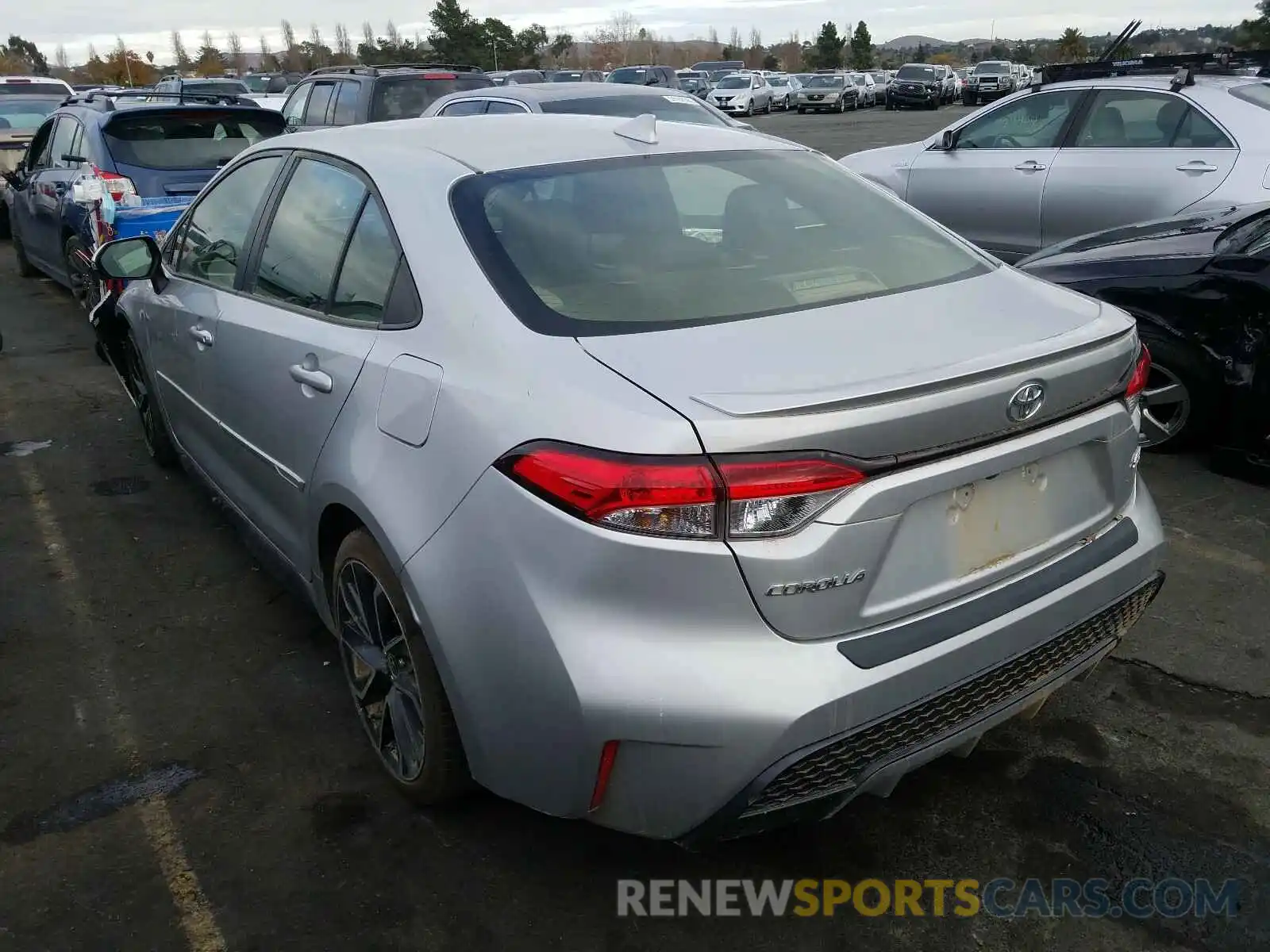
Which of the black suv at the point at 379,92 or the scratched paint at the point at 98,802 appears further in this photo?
the black suv at the point at 379,92

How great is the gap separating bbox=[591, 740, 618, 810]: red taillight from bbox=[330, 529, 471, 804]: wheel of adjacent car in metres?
0.49

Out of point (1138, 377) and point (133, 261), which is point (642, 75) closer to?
point (133, 261)

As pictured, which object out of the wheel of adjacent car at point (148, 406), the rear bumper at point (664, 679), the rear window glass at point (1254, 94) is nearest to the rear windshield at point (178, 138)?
the wheel of adjacent car at point (148, 406)

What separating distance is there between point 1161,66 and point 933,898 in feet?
25.8

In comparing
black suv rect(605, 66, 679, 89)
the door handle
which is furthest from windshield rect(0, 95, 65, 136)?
black suv rect(605, 66, 679, 89)

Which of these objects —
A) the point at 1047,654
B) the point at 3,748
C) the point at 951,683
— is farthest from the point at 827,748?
the point at 3,748

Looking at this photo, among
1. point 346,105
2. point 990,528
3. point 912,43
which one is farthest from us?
point 912,43

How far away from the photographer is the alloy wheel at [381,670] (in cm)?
263

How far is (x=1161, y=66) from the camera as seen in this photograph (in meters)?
8.25

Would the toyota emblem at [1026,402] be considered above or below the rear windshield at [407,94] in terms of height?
below

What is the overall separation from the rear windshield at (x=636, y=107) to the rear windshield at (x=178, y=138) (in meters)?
A: 2.39

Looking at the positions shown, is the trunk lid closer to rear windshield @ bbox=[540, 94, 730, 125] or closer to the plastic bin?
the plastic bin

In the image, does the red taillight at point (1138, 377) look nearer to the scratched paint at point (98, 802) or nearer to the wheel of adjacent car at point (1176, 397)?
the wheel of adjacent car at point (1176, 397)

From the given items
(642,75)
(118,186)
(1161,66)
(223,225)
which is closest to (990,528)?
(223,225)
